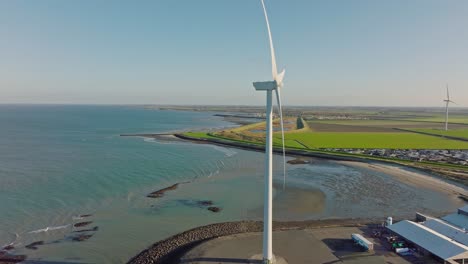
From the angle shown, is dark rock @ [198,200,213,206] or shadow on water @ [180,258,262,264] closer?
shadow on water @ [180,258,262,264]

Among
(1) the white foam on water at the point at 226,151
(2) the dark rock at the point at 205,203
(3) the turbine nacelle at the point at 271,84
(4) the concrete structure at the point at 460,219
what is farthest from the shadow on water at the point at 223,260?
(1) the white foam on water at the point at 226,151

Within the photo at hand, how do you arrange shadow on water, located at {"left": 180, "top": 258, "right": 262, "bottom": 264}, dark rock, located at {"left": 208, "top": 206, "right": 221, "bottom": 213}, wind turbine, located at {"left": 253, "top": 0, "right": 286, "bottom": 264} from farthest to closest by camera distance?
dark rock, located at {"left": 208, "top": 206, "right": 221, "bottom": 213} → shadow on water, located at {"left": 180, "top": 258, "right": 262, "bottom": 264} → wind turbine, located at {"left": 253, "top": 0, "right": 286, "bottom": 264}

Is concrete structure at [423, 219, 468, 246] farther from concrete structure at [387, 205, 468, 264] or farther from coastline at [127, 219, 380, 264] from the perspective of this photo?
coastline at [127, 219, 380, 264]

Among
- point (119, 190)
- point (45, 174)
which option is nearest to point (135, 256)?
point (119, 190)

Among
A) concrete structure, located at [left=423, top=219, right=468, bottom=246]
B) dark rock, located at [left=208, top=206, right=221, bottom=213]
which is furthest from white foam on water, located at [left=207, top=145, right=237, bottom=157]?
concrete structure, located at [left=423, top=219, right=468, bottom=246]

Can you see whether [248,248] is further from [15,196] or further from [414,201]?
[15,196]

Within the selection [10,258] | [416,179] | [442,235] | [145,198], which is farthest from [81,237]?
[416,179]

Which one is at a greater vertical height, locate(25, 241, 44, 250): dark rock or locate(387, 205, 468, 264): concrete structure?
locate(387, 205, 468, 264): concrete structure

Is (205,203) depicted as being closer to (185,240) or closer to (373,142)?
(185,240)
